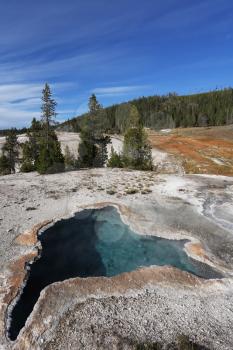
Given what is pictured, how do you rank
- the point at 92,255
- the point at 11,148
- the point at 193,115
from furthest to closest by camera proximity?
the point at 193,115, the point at 11,148, the point at 92,255

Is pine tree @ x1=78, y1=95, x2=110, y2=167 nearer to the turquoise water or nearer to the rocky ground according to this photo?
the rocky ground

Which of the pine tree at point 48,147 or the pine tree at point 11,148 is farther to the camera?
the pine tree at point 11,148

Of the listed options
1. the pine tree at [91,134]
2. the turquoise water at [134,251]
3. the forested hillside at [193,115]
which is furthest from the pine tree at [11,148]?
the forested hillside at [193,115]

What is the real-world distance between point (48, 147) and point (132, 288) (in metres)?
34.5

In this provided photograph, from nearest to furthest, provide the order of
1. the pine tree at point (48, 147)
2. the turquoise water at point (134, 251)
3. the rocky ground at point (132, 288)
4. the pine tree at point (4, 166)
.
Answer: the rocky ground at point (132, 288), the turquoise water at point (134, 251), the pine tree at point (48, 147), the pine tree at point (4, 166)

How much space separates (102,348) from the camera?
12.4m

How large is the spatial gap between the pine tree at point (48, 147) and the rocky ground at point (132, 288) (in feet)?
41.3

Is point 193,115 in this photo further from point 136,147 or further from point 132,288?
point 132,288

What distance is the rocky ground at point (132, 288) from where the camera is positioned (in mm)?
13211

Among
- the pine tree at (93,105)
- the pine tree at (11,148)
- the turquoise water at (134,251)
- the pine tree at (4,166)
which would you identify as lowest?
the turquoise water at (134,251)

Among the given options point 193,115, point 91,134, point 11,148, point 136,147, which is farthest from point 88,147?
point 193,115

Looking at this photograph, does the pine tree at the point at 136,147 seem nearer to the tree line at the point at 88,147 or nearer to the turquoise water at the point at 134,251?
the tree line at the point at 88,147

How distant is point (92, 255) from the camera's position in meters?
21.6

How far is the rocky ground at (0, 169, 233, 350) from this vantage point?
13211 mm
